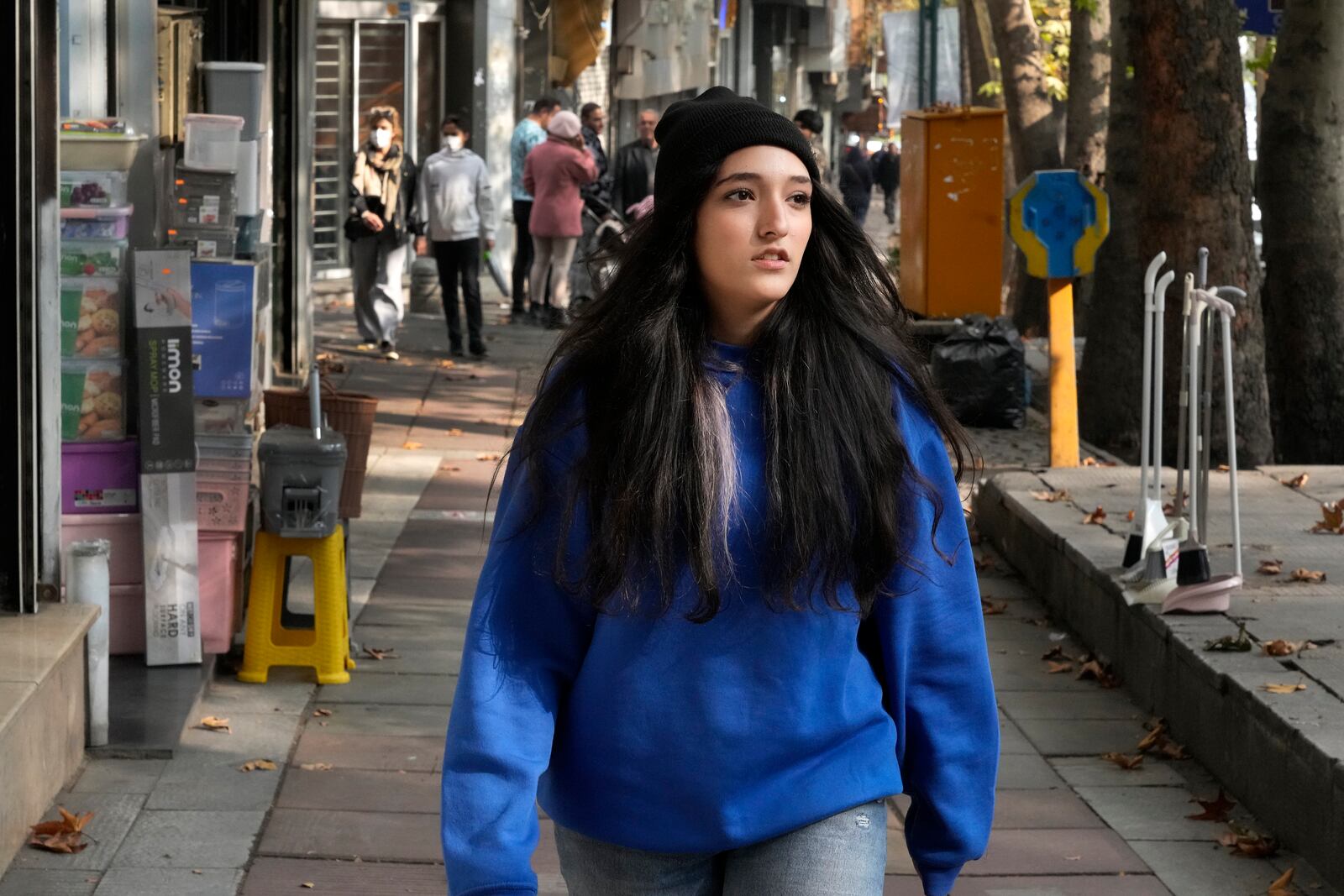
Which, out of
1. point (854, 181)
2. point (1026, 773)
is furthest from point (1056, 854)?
point (854, 181)

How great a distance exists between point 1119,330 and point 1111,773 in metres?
6.37

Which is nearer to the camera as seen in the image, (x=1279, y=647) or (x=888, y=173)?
(x=1279, y=647)

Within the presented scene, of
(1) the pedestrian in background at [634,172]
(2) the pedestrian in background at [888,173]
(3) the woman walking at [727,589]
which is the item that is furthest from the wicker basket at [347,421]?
(2) the pedestrian in background at [888,173]

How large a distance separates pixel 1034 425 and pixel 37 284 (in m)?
8.39

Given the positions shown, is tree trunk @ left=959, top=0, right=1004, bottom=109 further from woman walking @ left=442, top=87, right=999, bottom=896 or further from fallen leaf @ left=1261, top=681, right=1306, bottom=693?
woman walking @ left=442, top=87, right=999, bottom=896

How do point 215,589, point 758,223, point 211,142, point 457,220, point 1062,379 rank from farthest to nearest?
1. point 457,220
2. point 1062,379
3. point 211,142
4. point 215,589
5. point 758,223

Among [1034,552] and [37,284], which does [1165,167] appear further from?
[37,284]

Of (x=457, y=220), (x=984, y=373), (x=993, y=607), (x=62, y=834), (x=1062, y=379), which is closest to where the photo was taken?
(x=62, y=834)

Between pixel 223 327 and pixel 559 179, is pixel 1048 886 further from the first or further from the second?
pixel 559 179

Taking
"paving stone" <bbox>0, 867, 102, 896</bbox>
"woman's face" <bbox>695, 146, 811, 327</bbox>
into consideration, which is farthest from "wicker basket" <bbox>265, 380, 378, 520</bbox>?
"woman's face" <bbox>695, 146, 811, 327</bbox>

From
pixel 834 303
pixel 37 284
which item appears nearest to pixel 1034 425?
pixel 37 284

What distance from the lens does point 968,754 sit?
Result: 2549 millimetres

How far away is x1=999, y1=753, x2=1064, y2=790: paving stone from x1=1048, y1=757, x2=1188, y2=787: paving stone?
0.03m

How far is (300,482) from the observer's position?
252 inches
